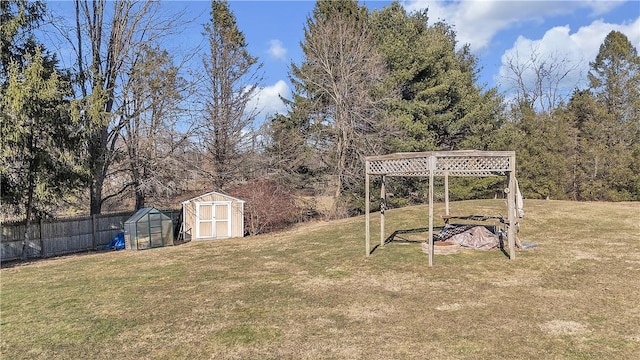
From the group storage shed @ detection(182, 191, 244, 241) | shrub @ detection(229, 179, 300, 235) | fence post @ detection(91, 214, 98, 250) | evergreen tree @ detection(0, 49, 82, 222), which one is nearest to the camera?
evergreen tree @ detection(0, 49, 82, 222)

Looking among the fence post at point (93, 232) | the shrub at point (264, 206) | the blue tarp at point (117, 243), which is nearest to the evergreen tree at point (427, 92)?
the shrub at point (264, 206)

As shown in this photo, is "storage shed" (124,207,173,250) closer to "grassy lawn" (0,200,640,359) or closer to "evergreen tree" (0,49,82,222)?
"evergreen tree" (0,49,82,222)

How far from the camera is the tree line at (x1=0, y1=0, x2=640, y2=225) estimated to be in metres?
18.7

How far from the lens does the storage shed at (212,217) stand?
54.0 feet

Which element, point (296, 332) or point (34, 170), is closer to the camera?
point (296, 332)

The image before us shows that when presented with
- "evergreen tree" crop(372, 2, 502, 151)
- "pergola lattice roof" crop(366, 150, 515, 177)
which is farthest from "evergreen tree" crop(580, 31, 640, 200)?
"pergola lattice roof" crop(366, 150, 515, 177)

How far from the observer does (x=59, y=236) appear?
14.6 metres

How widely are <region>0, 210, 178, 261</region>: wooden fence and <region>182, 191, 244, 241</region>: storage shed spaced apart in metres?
1.85

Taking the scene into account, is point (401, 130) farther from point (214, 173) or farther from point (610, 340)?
point (610, 340)

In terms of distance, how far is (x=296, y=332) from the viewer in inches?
211

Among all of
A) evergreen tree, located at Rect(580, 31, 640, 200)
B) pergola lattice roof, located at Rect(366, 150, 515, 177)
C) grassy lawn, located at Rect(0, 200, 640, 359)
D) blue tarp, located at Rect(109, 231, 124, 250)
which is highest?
evergreen tree, located at Rect(580, 31, 640, 200)

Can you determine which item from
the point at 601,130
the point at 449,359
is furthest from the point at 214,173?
the point at 601,130

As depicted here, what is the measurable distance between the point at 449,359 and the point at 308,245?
8038 millimetres

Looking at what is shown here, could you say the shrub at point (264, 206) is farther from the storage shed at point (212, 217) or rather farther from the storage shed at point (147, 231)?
the storage shed at point (147, 231)
